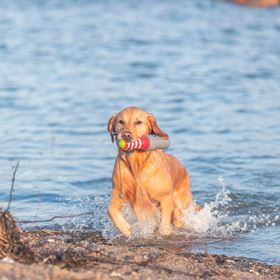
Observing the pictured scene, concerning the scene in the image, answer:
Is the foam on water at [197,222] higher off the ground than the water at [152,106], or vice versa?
the water at [152,106]

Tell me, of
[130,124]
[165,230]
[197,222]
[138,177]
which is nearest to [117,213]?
[138,177]

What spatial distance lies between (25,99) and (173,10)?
49.0 ft

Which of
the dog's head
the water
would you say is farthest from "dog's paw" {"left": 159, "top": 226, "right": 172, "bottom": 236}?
the dog's head

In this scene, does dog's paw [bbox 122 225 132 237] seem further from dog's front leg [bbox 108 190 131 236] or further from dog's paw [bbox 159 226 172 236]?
dog's paw [bbox 159 226 172 236]

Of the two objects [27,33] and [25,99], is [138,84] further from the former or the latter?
[27,33]

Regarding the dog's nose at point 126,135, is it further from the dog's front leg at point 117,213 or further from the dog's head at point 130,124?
the dog's front leg at point 117,213

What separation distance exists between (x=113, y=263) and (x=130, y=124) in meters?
1.82

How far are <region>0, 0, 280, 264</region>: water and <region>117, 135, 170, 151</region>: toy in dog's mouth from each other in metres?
0.90

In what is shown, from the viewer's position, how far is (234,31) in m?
25.1

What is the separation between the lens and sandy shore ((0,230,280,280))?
207 inches

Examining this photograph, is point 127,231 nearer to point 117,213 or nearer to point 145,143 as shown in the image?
point 117,213

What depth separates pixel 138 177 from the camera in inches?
291

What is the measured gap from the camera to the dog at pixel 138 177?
7375mm

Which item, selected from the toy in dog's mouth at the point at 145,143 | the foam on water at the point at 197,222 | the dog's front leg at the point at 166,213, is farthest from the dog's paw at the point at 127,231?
the toy in dog's mouth at the point at 145,143
